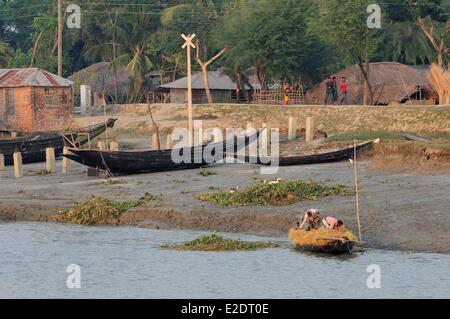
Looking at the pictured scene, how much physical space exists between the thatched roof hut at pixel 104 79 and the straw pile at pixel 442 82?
2632cm

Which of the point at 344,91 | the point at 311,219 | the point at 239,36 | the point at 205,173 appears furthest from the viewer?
the point at 239,36

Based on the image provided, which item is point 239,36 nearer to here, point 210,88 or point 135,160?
point 210,88

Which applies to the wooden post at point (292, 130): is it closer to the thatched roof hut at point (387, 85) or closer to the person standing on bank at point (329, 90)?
the person standing on bank at point (329, 90)

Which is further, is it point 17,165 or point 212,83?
point 212,83

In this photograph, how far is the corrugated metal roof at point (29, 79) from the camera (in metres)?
57.5

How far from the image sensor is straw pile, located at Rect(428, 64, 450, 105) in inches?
2098

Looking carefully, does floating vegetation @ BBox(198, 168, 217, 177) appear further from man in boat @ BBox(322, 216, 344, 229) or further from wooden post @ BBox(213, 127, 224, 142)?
man in boat @ BBox(322, 216, 344, 229)

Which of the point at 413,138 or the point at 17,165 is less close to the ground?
the point at 413,138

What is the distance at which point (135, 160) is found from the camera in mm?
39594

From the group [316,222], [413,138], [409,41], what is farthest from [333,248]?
[409,41]

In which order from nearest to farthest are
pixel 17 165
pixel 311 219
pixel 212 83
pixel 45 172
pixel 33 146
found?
pixel 311 219, pixel 17 165, pixel 45 172, pixel 33 146, pixel 212 83

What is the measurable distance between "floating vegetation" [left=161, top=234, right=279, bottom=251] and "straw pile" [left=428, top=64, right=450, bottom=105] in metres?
26.9

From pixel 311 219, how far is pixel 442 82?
28.4m

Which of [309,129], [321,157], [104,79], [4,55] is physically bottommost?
[321,157]
